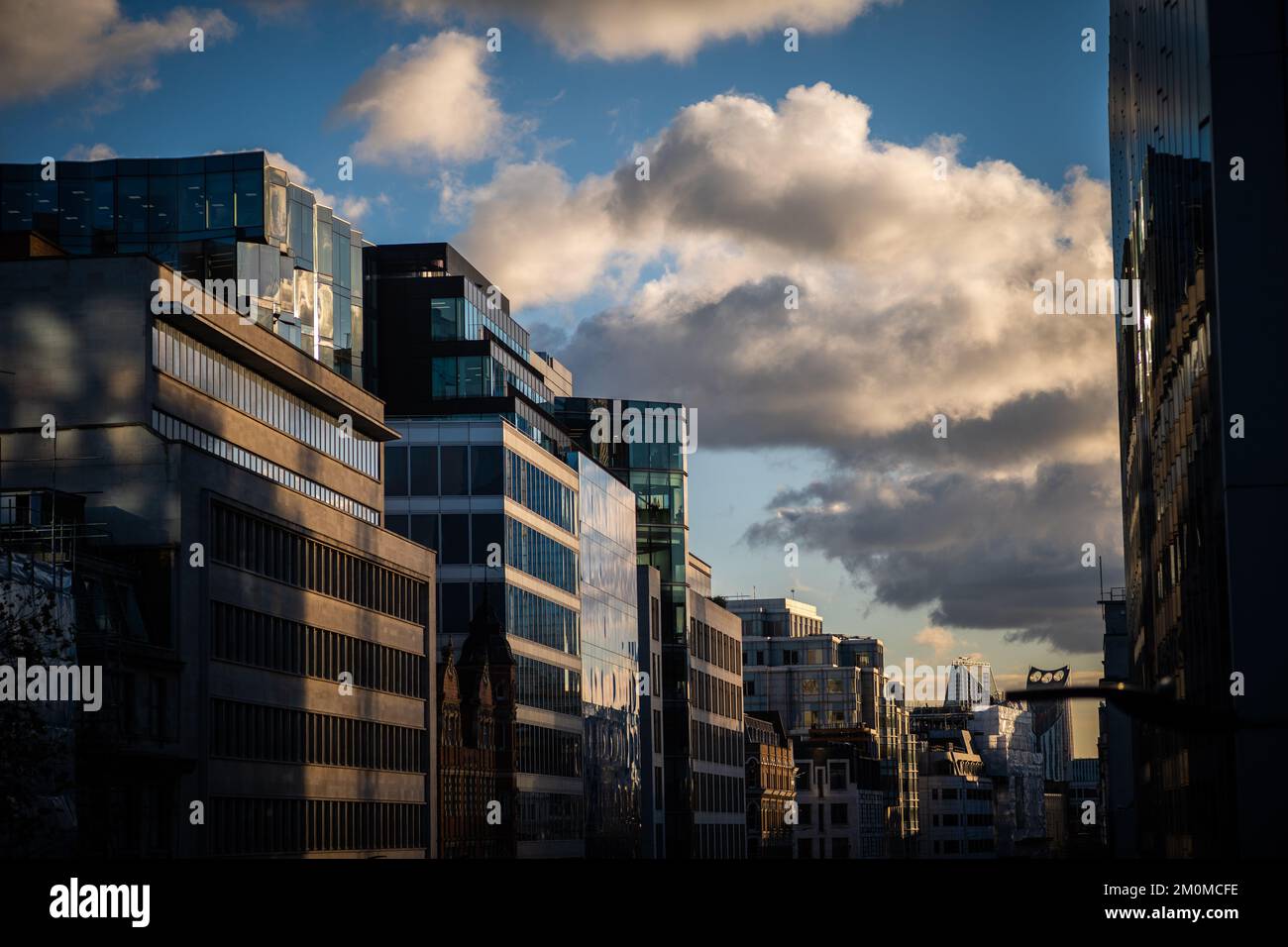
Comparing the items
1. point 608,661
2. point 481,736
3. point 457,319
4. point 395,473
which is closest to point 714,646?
point 608,661

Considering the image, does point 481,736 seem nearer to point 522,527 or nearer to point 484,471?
point 522,527

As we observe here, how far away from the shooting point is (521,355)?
155375mm

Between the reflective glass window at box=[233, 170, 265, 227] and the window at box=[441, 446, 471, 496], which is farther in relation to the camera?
the reflective glass window at box=[233, 170, 265, 227]

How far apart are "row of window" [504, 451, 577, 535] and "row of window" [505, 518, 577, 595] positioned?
5.10 feet

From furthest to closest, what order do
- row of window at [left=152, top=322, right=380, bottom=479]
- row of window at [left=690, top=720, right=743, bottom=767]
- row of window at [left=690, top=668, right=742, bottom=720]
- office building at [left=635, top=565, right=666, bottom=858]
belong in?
row of window at [left=690, top=668, right=742, bottom=720]
row of window at [left=690, top=720, right=743, bottom=767]
office building at [left=635, top=565, right=666, bottom=858]
row of window at [left=152, top=322, right=380, bottom=479]

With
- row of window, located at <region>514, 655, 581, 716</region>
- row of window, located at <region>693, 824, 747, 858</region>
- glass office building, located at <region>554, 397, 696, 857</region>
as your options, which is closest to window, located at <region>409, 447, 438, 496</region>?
row of window, located at <region>514, 655, 581, 716</region>

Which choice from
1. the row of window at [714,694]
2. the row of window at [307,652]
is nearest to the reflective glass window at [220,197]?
the row of window at [307,652]

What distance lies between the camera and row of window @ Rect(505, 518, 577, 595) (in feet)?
→ 388

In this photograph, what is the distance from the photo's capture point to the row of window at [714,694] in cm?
→ 17150

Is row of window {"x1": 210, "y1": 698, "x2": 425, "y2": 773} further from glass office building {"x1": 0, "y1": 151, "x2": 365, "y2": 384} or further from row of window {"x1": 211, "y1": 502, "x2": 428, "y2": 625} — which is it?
glass office building {"x1": 0, "y1": 151, "x2": 365, "y2": 384}

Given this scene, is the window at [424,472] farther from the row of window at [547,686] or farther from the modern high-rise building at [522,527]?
the row of window at [547,686]

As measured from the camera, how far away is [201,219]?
128 metres
